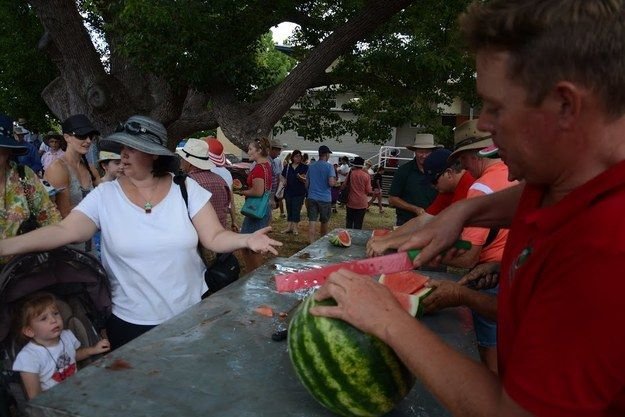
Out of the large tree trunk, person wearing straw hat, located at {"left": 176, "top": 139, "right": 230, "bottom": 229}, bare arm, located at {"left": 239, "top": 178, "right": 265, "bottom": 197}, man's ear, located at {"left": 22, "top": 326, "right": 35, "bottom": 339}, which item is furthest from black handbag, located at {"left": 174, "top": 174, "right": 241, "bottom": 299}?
the large tree trunk

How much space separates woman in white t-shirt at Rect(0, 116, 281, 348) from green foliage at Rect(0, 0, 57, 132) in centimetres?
1295

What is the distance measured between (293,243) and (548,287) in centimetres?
1108

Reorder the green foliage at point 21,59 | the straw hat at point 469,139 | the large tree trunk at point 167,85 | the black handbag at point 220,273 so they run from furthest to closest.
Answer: the green foliage at point 21,59 → the large tree trunk at point 167,85 → the straw hat at point 469,139 → the black handbag at point 220,273

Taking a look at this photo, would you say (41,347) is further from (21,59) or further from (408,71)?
(21,59)

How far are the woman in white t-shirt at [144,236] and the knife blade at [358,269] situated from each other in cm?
96

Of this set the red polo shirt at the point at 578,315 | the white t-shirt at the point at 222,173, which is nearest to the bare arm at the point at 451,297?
the red polo shirt at the point at 578,315

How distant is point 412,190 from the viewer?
7773 millimetres

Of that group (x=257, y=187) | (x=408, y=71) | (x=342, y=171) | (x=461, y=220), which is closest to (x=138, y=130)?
(x=461, y=220)

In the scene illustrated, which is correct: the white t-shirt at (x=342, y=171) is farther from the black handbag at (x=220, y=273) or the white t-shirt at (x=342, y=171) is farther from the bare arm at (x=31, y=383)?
the bare arm at (x=31, y=383)

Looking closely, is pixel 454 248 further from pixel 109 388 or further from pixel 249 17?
pixel 249 17

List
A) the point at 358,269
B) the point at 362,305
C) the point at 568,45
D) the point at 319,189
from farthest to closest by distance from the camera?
the point at 319,189, the point at 358,269, the point at 362,305, the point at 568,45

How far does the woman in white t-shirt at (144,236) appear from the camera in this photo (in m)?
3.22

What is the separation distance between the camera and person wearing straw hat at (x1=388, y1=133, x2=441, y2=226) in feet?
25.2

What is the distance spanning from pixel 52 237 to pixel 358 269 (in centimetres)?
202
